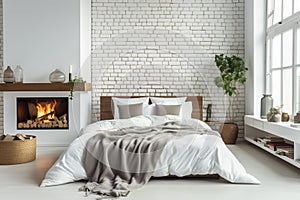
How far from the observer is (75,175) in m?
4.46

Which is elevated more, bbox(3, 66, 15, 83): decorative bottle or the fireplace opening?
bbox(3, 66, 15, 83): decorative bottle

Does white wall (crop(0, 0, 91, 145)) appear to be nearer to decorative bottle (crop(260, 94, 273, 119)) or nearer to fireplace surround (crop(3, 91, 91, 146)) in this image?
fireplace surround (crop(3, 91, 91, 146))

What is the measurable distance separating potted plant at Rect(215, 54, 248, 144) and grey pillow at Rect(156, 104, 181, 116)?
1.38m

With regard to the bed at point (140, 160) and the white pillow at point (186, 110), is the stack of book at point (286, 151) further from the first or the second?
the white pillow at point (186, 110)

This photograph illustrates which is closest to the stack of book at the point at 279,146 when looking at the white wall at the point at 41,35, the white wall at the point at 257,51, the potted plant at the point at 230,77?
the potted plant at the point at 230,77

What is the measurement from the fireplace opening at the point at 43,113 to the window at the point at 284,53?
356 cm

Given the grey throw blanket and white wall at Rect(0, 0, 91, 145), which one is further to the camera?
white wall at Rect(0, 0, 91, 145)

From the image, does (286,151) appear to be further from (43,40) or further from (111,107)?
(43,40)

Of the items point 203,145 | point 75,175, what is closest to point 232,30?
point 203,145

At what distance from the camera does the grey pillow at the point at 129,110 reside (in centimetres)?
532

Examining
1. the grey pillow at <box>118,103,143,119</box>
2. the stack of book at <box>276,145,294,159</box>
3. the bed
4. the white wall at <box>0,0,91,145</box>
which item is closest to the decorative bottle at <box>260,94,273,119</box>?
the stack of book at <box>276,145,294,159</box>

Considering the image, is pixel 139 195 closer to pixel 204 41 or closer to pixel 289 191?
pixel 289 191

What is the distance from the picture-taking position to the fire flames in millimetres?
7434

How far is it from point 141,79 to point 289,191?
2.98 meters
